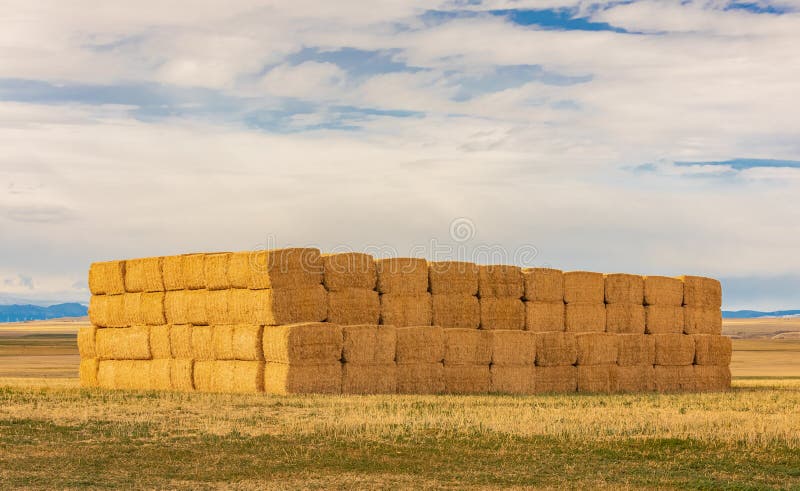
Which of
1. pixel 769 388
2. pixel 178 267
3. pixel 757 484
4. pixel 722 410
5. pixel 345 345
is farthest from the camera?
pixel 769 388

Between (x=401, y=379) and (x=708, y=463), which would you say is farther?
(x=401, y=379)

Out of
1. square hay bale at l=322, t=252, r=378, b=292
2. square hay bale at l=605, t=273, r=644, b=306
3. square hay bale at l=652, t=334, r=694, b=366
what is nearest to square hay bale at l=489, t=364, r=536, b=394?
square hay bale at l=605, t=273, r=644, b=306

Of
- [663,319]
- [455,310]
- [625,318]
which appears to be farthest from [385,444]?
[663,319]

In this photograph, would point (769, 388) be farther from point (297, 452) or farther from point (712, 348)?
point (297, 452)

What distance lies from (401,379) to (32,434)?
33.8 feet

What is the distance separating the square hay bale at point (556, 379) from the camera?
28641 mm

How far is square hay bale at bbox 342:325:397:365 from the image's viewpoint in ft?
82.0

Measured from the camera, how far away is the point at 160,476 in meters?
13.8

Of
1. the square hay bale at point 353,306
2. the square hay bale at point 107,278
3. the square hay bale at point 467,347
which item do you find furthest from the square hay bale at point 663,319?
the square hay bale at point 107,278

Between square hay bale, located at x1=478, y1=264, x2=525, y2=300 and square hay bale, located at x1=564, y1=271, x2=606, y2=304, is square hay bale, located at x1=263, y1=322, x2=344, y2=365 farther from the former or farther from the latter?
square hay bale, located at x1=564, y1=271, x2=606, y2=304

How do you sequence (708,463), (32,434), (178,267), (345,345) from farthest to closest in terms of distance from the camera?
(178,267) → (345,345) → (32,434) → (708,463)

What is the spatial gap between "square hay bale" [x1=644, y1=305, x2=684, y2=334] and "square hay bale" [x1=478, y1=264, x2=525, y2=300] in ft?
15.4

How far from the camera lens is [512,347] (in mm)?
27891

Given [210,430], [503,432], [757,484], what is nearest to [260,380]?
[210,430]
